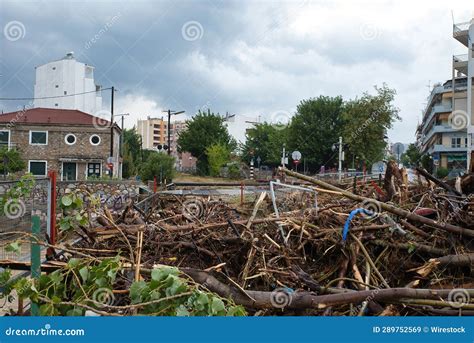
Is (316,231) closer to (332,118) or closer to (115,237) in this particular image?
(115,237)

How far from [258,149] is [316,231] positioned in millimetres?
52972

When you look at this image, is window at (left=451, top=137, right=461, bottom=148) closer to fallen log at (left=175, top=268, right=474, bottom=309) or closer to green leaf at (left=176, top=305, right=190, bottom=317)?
fallen log at (left=175, top=268, right=474, bottom=309)

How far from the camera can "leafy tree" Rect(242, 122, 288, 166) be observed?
53569mm

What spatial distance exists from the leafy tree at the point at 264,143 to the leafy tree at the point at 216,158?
10093 millimetres

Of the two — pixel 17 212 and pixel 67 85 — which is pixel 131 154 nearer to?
pixel 67 85

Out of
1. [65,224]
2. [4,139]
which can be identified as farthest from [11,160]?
[65,224]

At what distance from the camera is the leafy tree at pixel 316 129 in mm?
44375

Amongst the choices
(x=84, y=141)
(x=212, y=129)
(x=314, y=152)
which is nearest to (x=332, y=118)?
(x=314, y=152)

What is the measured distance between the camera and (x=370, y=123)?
32.7m

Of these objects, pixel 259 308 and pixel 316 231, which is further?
pixel 316 231

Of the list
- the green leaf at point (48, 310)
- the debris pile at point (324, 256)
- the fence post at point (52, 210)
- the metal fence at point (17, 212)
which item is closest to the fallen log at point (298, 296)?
the debris pile at point (324, 256)

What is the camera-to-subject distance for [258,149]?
5694 cm

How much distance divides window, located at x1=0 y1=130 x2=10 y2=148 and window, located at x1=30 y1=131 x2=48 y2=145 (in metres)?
1.31

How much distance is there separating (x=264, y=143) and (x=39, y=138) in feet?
108
